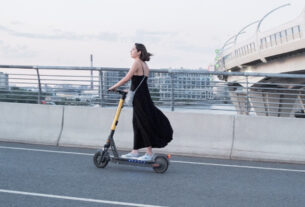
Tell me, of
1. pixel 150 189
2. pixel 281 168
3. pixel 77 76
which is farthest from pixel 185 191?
pixel 77 76

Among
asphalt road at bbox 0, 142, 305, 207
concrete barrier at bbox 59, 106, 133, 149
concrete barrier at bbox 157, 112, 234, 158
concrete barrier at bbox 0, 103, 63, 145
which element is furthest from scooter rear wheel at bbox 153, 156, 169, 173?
concrete barrier at bbox 0, 103, 63, 145

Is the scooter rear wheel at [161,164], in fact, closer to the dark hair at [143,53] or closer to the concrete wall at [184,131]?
Answer: the dark hair at [143,53]

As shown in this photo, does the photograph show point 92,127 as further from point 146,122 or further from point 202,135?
point 146,122

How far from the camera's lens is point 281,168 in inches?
364

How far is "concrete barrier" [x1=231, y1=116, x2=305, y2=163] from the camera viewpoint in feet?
33.2

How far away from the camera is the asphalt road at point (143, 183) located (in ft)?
20.6

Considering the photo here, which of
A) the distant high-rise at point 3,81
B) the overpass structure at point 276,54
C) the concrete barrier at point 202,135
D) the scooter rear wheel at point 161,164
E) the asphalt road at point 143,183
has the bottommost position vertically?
the asphalt road at point 143,183

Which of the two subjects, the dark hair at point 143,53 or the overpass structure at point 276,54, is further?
the overpass structure at point 276,54

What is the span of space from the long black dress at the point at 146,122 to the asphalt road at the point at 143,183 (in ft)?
1.59

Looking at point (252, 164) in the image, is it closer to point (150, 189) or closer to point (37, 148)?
point (150, 189)

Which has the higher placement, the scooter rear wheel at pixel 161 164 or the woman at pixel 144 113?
the woman at pixel 144 113

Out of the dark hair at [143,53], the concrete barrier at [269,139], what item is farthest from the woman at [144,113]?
the concrete barrier at [269,139]

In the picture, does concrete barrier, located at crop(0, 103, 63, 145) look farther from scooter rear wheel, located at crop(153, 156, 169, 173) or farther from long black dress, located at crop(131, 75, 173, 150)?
scooter rear wheel, located at crop(153, 156, 169, 173)

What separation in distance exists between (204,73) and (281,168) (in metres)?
2.91
